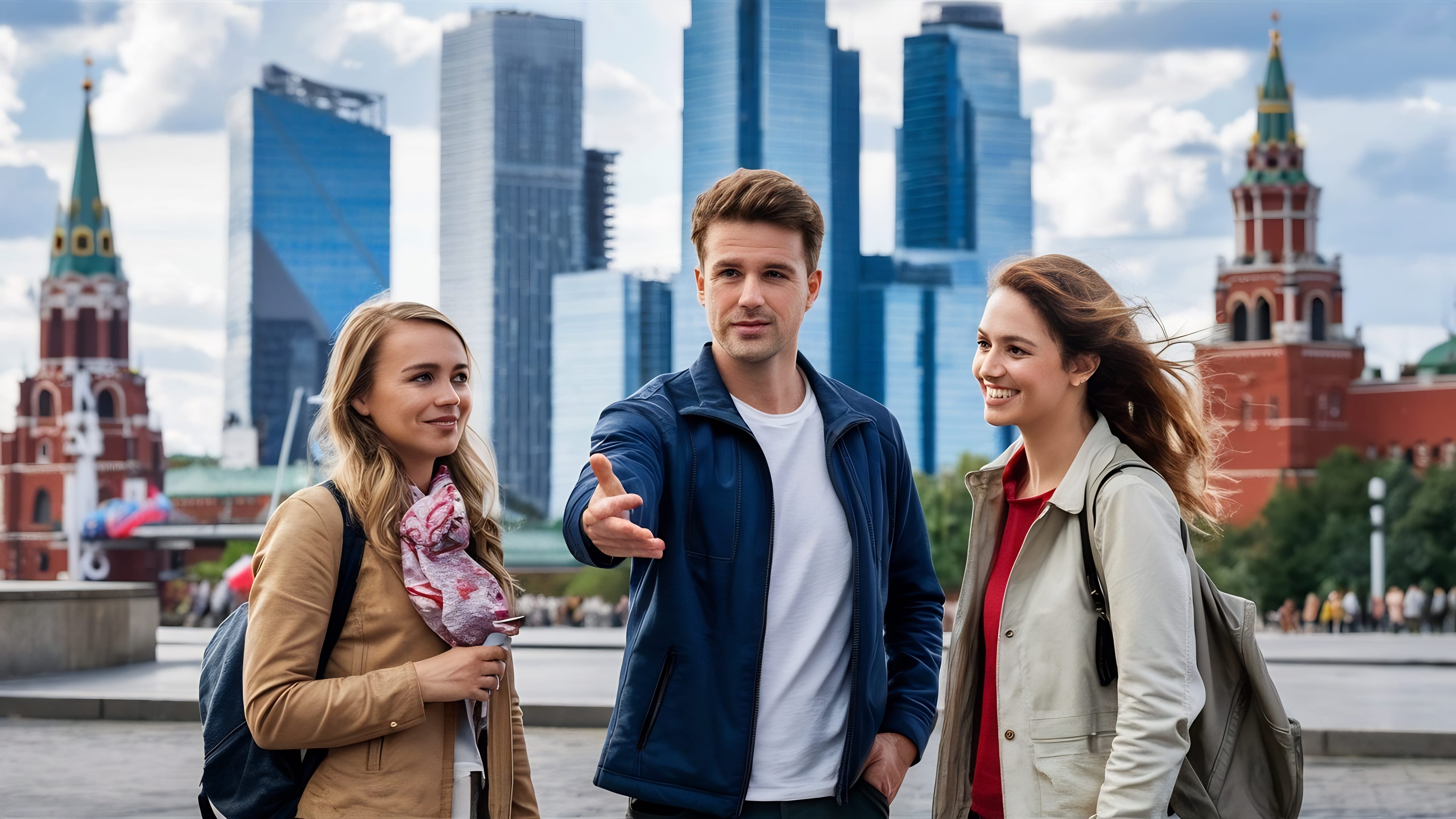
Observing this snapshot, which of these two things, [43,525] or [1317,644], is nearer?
[1317,644]

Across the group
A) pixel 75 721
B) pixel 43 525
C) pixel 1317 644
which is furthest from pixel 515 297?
pixel 75 721

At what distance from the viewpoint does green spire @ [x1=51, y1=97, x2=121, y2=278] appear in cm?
9662

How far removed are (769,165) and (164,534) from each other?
2022 inches

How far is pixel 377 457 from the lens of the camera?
2576 millimetres

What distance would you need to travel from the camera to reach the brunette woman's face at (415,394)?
2592mm

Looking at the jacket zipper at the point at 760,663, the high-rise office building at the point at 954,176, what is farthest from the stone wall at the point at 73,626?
the high-rise office building at the point at 954,176

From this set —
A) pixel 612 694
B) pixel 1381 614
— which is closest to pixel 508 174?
pixel 1381 614

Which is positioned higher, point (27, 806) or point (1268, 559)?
point (27, 806)

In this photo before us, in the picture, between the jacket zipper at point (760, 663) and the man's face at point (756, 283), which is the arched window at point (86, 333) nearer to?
the man's face at point (756, 283)

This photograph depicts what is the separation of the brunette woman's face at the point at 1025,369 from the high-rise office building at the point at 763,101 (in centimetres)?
10996

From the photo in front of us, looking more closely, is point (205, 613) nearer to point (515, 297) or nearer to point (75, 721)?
point (75, 721)

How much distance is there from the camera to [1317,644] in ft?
60.8

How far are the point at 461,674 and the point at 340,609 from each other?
0.24 metres

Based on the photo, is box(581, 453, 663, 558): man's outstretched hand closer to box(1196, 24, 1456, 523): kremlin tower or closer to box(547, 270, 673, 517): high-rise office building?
box(1196, 24, 1456, 523): kremlin tower
